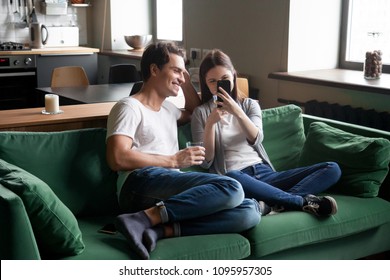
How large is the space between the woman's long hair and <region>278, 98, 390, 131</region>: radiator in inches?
40.1

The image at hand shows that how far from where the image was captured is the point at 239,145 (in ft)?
8.78

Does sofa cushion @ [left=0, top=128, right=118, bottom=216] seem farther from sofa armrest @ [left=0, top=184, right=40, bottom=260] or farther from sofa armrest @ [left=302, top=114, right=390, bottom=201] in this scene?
sofa armrest @ [left=302, top=114, right=390, bottom=201]

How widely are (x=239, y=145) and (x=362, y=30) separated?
1836mm

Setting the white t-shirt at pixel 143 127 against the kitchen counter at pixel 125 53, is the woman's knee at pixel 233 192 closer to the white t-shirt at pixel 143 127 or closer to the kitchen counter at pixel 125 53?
the white t-shirt at pixel 143 127

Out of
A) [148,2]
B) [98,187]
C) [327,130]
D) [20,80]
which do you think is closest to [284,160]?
[327,130]

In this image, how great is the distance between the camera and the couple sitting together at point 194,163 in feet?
7.07

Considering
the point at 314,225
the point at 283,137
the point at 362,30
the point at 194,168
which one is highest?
the point at 362,30

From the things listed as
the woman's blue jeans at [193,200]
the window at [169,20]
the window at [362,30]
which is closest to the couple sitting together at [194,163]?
the woman's blue jeans at [193,200]

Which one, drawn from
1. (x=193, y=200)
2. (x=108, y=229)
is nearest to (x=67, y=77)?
(x=108, y=229)

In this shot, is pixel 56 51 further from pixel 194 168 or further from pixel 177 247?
pixel 177 247

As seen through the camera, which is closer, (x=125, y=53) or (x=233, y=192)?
(x=233, y=192)

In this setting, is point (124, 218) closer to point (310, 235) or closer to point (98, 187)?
point (98, 187)

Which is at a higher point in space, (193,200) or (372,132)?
(372,132)

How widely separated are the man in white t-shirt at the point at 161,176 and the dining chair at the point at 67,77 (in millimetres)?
1958
